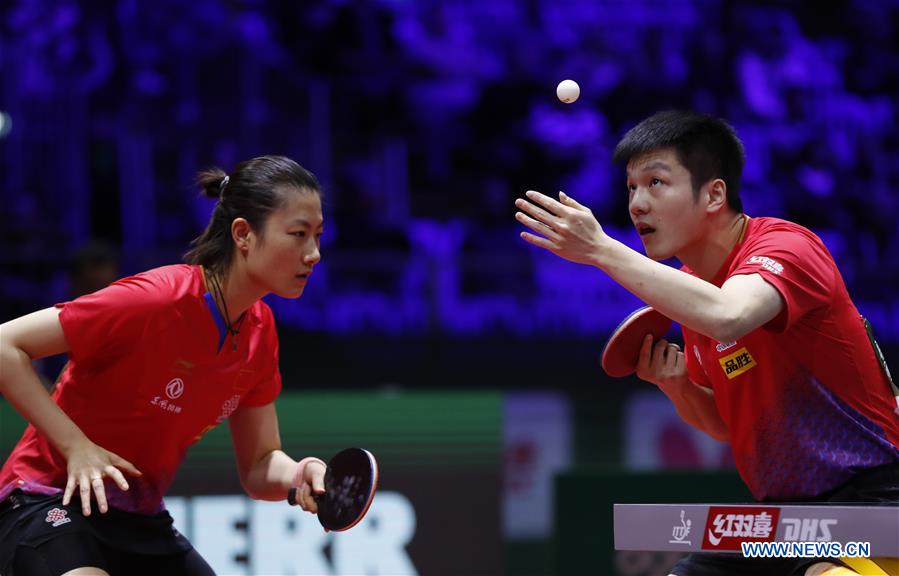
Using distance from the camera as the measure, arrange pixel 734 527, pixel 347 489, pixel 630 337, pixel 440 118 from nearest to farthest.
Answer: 1. pixel 734 527
2. pixel 347 489
3. pixel 630 337
4. pixel 440 118

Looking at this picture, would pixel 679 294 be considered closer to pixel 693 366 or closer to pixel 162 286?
pixel 693 366

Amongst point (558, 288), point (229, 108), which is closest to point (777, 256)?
point (558, 288)

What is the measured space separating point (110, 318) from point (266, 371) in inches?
26.4

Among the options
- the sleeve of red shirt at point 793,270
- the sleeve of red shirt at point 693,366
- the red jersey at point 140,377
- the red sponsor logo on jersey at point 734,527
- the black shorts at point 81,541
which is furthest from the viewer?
the sleeve of red shirt at point 693,366

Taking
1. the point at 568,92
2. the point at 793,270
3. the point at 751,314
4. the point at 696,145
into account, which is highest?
the point at 568,92

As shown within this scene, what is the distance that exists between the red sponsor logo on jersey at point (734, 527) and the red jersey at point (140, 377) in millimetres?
1575

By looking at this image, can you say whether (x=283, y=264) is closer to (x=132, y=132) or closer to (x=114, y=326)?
(x=114, y=326)

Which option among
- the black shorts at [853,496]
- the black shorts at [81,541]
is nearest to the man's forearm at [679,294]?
the black shorts at [853,496]

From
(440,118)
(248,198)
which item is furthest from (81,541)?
(440,118)

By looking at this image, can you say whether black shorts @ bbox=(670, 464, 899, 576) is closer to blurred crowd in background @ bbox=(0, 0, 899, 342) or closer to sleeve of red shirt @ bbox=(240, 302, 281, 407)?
sleeve of red shirt @ bbox=(240, 302, 281, 407)

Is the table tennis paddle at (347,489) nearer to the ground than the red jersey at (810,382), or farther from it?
nearer to the ground

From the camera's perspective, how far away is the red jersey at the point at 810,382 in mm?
3205

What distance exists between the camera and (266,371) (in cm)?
382

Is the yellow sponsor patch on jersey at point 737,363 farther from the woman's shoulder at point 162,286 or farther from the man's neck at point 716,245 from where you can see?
the woman's shoulder at point 162,286
